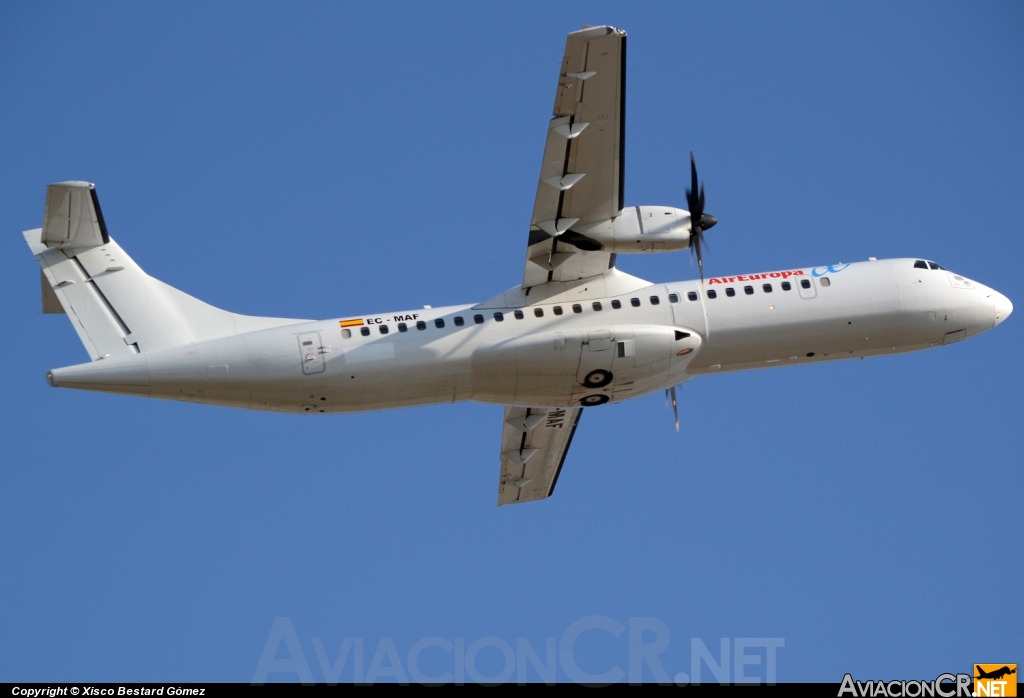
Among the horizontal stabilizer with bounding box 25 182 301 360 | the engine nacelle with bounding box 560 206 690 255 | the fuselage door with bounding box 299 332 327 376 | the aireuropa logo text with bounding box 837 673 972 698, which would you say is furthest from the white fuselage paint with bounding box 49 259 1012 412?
the aireuropa logo text with bounding box 837 673 972 698

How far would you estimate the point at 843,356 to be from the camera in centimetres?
2858

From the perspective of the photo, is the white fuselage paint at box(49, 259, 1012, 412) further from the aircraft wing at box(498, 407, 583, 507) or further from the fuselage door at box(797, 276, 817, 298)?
the aircraft wing at box(498, 407, 583, 507)

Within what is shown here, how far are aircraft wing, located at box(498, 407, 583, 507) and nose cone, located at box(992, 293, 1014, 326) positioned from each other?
32.6 ft

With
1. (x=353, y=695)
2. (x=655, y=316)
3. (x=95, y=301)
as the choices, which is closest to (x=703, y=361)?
(x=655, y=316)

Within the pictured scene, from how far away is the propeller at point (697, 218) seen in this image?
26.6 m

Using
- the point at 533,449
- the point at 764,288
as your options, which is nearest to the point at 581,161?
the point at 764,288

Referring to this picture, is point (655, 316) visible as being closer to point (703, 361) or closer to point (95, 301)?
point (703, 361)

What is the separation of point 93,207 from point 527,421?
11194 mm

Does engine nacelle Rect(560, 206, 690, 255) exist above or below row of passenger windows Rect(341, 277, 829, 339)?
above

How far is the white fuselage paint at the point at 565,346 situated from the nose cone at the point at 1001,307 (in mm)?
495

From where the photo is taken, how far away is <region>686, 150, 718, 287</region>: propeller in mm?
26609

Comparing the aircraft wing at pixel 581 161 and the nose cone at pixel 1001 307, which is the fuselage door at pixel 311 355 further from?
the nose cone at pixel 1001 307

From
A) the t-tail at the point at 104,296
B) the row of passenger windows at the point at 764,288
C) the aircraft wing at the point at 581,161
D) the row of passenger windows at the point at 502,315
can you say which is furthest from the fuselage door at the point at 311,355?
the row of passenger windows at the point at 764,288

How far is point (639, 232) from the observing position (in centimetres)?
2620
